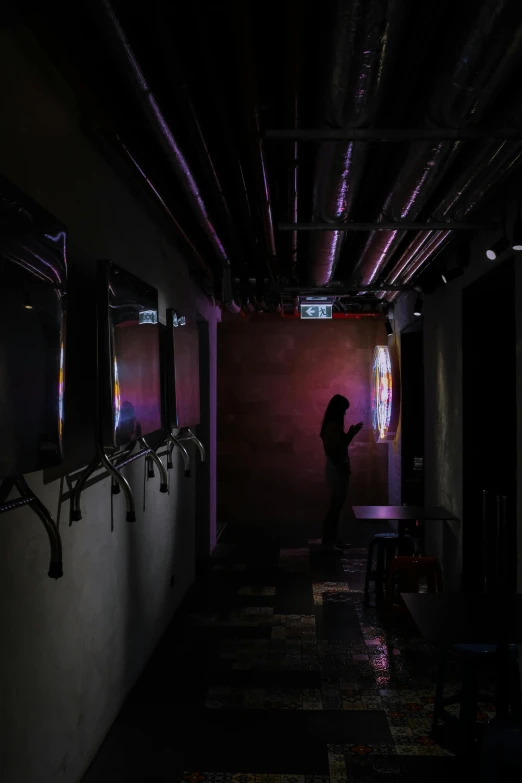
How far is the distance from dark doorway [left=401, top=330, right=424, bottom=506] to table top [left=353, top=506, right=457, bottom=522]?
2.38 m

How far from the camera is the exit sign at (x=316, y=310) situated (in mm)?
7648

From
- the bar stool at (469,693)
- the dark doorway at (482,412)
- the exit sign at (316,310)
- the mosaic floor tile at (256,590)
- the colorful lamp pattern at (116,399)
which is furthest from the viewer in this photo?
the exit sign at (316,310)

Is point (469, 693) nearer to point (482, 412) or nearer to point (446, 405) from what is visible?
point (482, 412)

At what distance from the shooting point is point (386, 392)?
8.64 metres

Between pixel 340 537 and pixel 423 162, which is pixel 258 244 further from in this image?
pixel 340 537

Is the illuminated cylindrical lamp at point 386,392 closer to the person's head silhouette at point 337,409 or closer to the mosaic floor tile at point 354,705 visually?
the person's head silhouette at point 337,409

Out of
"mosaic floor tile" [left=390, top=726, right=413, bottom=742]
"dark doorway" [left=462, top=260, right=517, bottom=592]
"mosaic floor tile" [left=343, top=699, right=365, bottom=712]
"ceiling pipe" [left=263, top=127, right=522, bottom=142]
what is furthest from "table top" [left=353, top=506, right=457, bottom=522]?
"ceiling pipe" [left=263, top=127, right=522, bottom=142]

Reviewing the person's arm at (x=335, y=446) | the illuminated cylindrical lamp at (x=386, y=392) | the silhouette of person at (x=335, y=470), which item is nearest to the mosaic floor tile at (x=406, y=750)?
the silhouette of person at (x=335, y=470)

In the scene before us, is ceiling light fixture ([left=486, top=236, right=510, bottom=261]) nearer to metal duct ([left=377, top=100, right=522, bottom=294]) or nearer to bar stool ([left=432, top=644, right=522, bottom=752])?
metal duct ([left=377, top=100, right=522, bottom=294])

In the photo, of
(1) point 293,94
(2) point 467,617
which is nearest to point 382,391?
(2) point 467,617

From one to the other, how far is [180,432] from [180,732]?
84.1 inches

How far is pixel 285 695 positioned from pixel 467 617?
1.53m

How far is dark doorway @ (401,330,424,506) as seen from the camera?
820 cm

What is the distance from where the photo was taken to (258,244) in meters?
5.46
